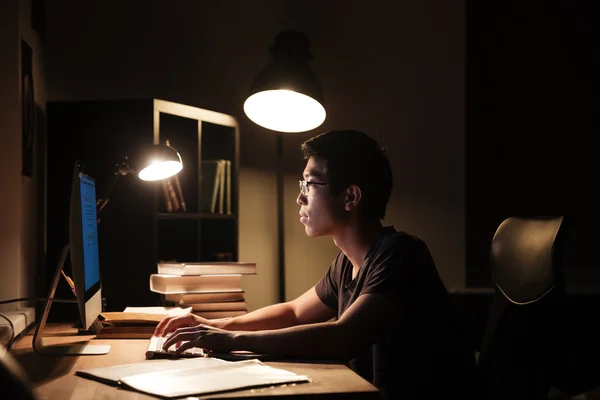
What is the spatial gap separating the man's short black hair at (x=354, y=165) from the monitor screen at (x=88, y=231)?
65cm

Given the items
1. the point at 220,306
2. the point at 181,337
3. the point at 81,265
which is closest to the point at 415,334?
the point at 181,337

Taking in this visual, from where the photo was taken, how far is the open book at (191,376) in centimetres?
118

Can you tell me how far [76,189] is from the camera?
1.63 m

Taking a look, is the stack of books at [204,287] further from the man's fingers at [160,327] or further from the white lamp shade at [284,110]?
the white lamp shade at [284,110]

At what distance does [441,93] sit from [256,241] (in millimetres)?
1350

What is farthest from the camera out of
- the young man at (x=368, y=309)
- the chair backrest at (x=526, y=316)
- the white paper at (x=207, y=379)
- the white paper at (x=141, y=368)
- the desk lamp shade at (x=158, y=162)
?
the desk lamp shade at (x=158, y=162)

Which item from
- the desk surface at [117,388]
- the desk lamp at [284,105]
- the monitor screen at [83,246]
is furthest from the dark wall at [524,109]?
the desk surface at [117,388]

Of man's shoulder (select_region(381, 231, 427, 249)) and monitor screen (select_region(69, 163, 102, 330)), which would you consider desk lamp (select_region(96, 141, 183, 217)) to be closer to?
monitor screen (select_region(69, 163, 102, 330))

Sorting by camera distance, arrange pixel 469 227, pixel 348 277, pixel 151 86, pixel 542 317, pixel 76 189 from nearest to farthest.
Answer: pixel 542 317 → pixel 76 189 → pixel 348 277 → pixel 151 86 → pixel 469 227

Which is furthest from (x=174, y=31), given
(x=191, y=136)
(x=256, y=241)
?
(x=256, y=241)

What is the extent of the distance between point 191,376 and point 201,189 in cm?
210

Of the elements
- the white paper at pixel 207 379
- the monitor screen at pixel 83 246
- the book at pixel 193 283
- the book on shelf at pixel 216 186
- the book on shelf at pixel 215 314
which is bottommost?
the book on shelf at pixel 215 314

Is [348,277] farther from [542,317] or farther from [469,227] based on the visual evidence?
[469,227]

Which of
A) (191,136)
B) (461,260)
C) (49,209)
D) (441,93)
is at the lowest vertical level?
(461,260)
